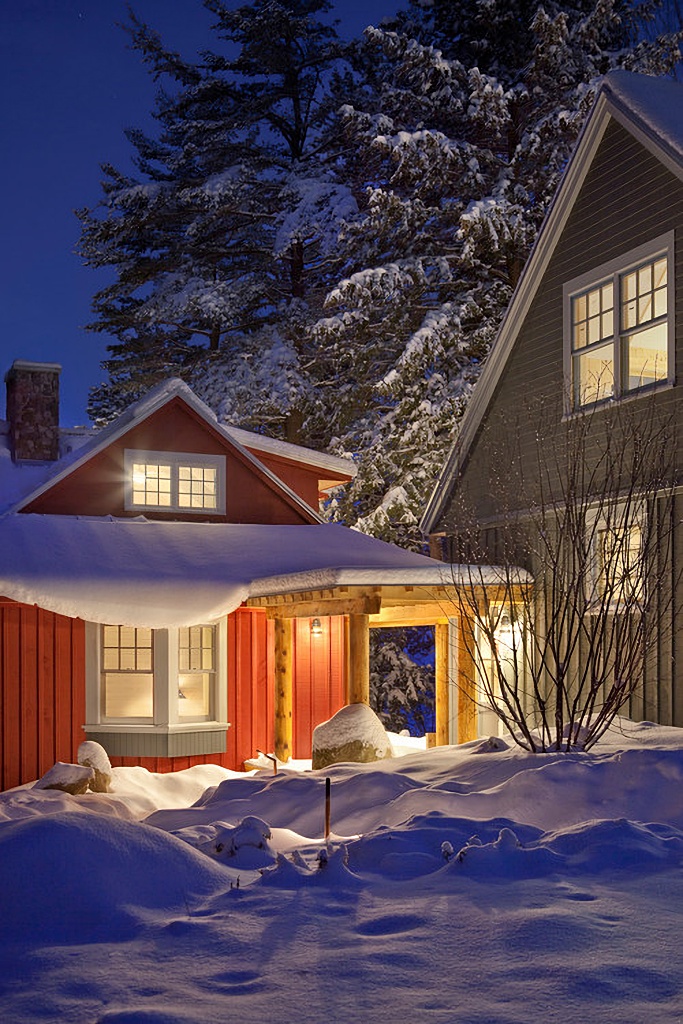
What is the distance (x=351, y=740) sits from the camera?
11.3 metres

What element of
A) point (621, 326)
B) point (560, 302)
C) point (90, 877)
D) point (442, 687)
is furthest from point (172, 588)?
point (90, 877)

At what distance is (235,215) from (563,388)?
1272 centimetres

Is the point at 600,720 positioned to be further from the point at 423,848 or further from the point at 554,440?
the point at 554,440

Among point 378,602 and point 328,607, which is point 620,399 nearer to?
point 378,602

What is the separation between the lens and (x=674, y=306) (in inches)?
435

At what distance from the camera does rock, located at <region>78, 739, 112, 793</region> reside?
11711mm

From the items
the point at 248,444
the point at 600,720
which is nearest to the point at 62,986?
the point at 600,720

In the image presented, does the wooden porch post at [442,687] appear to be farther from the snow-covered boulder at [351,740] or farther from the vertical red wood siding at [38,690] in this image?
the vertical red wood siding at [38,690]

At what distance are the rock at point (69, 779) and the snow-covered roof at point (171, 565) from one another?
1.62m

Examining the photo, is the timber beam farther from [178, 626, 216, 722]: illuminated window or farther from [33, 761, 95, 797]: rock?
[33, 761, 95, 797]: rock

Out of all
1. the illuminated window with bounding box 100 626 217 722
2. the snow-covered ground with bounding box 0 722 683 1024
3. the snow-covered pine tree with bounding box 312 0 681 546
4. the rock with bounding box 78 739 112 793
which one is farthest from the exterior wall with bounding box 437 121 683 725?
the snow-covered pine tree with bounding box 312 0 681 546

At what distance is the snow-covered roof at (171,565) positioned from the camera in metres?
12.0

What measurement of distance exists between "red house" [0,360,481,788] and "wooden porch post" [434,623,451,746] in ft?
0.14

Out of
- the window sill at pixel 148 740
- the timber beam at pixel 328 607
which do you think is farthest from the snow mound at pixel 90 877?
the window sill at pixel 148 740
